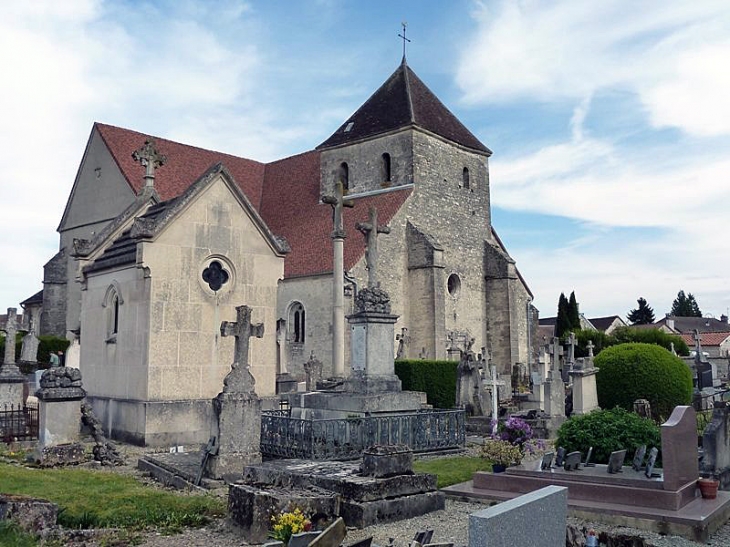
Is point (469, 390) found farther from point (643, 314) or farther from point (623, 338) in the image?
point (643, 314)

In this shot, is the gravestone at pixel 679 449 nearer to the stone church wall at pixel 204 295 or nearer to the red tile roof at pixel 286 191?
the stone church wall at pixel 204 295

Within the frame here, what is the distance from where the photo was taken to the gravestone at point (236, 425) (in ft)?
28.6

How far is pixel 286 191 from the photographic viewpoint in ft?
108

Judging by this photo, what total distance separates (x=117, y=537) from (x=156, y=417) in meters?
6.28

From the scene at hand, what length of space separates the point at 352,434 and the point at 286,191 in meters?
24.0

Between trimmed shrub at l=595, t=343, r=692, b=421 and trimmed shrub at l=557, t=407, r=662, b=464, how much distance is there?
7.88m

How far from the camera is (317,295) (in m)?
25.3

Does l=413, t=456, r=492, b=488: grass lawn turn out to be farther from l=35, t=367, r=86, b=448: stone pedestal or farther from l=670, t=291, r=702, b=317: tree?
l=670, t=291, r=702, b=317: tree

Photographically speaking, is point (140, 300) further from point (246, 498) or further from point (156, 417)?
point (246, 498)

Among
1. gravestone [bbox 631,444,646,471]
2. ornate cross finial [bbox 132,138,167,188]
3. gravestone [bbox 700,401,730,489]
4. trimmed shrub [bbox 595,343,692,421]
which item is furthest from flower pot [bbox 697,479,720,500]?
ornate cross finial [bbox 132,138,167,188]

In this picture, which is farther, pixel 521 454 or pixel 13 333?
pixel 13 333

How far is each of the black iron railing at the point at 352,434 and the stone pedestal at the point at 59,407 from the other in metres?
3.10

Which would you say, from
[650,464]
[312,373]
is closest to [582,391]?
[312,373]

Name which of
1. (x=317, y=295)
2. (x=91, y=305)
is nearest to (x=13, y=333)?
(x=91, y=305)
